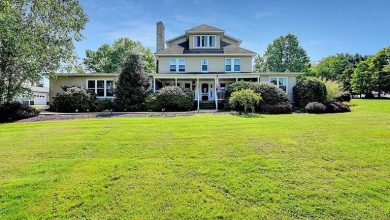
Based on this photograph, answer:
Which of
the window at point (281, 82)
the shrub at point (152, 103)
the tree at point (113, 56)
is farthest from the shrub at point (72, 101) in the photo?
the tree at point (113, 56)

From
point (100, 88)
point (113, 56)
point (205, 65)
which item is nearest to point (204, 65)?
point (205, 65)

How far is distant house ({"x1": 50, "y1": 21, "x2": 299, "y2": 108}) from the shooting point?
28984 millimetres

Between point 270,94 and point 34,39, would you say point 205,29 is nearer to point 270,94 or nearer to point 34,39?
point 270,94

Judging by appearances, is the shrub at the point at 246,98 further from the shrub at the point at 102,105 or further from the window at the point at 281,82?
the shrub at the point at 102,105

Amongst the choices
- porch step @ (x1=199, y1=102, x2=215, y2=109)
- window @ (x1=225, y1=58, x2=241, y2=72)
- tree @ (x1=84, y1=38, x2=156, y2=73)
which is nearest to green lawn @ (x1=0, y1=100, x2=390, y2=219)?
porch step @ (x1=199, y1=102, x2=215, y2=109)

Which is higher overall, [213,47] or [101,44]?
[101,44]

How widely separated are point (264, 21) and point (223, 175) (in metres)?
17.6

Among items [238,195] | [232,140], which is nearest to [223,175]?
[238,195]

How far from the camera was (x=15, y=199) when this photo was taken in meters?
5.57

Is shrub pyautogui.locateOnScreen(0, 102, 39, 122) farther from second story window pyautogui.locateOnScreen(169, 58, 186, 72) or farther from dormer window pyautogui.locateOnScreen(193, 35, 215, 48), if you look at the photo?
dormer window pyautogui.locateOnScreen(193, 35, 215, 48)

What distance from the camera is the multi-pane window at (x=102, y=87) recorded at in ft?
96.1

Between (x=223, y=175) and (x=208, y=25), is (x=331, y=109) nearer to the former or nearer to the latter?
(x=208, y=25)

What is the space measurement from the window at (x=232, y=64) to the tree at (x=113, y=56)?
26862mm

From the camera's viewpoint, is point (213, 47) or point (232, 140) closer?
point (232, 140)
